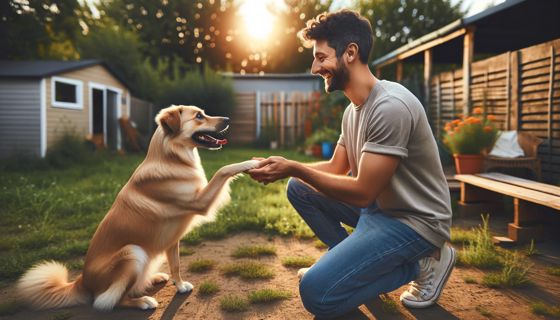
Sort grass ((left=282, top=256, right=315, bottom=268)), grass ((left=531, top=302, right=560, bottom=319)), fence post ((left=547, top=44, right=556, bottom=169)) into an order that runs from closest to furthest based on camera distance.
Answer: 1. grass ((left=531, top=302, right=560, bottom=319))
2. grass ((left=282, top=256, right=315, bottom=268))
3. fence post ((left=547, top=44, right=556, bottom=169))

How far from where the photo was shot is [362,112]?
7.80 feet

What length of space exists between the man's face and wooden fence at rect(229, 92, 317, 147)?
12019 mm

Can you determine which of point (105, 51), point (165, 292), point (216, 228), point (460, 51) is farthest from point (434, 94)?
point (105, 51)

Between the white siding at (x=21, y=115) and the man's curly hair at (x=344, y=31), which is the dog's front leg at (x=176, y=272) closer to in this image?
the man's curly hair at (x=344, y=31)

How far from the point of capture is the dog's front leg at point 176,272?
2.74m

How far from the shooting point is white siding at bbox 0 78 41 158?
10203mm

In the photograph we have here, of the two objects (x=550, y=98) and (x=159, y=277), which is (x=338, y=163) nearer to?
(x=159, y=277)

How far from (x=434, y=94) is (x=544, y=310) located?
7.54 metres

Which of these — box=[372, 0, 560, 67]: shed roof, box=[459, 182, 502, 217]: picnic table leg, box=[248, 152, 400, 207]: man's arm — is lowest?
box=[459, 182, 502, 217]: picnic table leg

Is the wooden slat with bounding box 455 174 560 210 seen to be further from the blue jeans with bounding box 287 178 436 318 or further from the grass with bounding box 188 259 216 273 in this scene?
the grass with bounding box 188 259 216 273

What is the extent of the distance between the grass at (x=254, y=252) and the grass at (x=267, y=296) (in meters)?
0.88

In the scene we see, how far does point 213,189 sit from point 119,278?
798 mm

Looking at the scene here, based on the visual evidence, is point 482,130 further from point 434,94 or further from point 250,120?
point 250,120

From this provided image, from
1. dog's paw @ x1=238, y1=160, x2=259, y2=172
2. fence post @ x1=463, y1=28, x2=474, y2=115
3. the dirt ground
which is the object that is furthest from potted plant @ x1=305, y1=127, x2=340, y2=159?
dog's paw @ x1=238, y1=160, x2=259, y2=172
